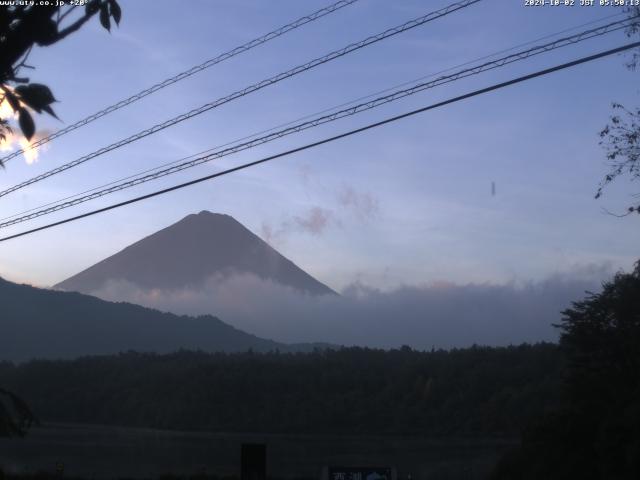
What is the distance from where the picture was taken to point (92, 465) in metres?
30.1

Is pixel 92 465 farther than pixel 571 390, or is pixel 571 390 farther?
pixel 92 465

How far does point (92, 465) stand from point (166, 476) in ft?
21.3

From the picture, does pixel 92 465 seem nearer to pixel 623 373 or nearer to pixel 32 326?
pixel 623 373

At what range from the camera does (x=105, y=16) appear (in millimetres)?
5336

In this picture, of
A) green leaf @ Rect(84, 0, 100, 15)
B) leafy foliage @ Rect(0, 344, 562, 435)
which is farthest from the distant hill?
green leaf @ Rect(84, 0, 100, 15)

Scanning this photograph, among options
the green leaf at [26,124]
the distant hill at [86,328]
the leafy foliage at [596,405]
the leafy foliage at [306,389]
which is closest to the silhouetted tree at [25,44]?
the green leaf at [26,124]

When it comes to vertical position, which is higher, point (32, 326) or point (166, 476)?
point (32, 326)

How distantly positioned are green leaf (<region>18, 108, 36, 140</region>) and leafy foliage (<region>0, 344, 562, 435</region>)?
34.4m

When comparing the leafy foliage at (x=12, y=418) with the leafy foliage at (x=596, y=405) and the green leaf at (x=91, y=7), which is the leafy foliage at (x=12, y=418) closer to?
the green leaf at (x=91, y=7)

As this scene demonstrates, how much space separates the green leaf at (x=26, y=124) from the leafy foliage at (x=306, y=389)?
3437cm

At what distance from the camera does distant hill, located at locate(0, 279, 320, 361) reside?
78.8 meters

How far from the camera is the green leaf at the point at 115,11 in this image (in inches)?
209

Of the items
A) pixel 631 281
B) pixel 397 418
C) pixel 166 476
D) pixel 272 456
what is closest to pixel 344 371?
pixel 397 418

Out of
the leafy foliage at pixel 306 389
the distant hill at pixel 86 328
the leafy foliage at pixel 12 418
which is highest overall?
the distant hill at pixel 86 328
